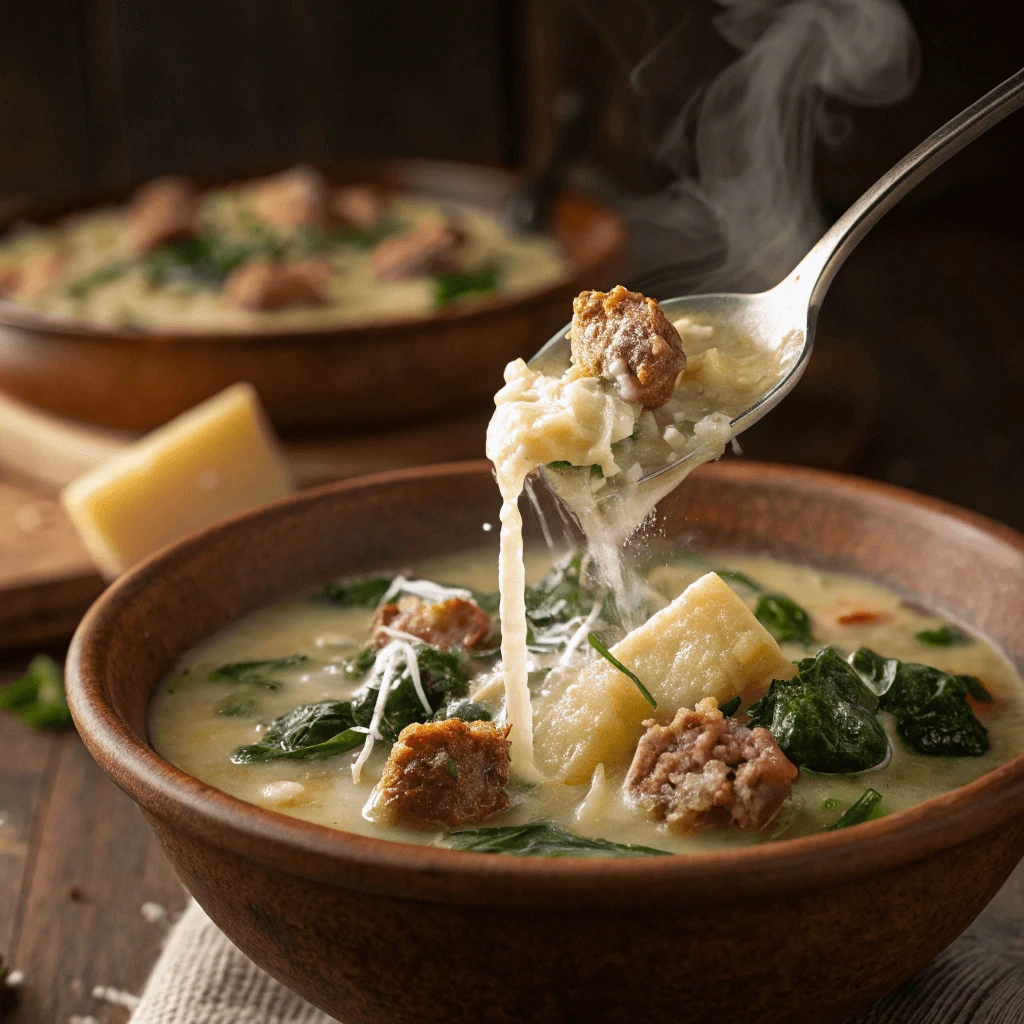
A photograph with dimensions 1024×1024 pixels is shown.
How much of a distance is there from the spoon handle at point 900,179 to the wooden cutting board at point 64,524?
2689 mm

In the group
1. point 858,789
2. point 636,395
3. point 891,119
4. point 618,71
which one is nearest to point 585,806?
point 858,789

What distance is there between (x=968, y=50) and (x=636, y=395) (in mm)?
7686

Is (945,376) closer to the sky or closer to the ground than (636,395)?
closer to the ground

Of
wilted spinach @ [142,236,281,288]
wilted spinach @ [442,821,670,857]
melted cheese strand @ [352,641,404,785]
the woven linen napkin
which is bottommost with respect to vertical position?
wilted spinach @ [142,236,281,288]

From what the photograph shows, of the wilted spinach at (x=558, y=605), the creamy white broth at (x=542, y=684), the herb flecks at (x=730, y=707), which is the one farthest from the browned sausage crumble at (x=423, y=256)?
the herb flecks at (x=730, y=707)

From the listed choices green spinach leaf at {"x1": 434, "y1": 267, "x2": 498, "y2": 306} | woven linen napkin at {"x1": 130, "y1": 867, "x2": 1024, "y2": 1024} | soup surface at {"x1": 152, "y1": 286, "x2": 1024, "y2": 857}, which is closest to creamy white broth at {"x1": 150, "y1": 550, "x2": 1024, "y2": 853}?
soup surface at {"x1": 152, "y1": 286, "x2": 1024, "y2": 857}

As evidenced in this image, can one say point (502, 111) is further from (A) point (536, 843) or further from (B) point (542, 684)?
(A) point (536, 843)

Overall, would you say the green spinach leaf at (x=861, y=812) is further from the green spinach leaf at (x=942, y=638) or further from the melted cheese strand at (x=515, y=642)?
the green spinach leaf at (x=942, y=638)

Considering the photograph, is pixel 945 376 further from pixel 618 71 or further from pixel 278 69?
pixel 278 69

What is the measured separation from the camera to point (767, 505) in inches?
154

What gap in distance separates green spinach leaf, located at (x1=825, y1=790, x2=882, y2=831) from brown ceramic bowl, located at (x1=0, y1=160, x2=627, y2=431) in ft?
10.7

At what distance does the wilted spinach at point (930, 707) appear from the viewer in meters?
2.95

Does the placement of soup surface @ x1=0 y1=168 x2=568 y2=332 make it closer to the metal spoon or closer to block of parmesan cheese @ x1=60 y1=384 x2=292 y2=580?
block of parmesan cheese @ x1=60 y1=384 x2=292 y2=580

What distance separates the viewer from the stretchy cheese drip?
286cm
